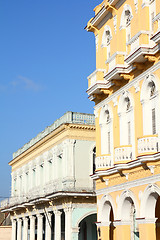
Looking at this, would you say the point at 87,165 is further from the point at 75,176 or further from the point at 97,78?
the point at 97,78

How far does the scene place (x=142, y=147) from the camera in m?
16.1

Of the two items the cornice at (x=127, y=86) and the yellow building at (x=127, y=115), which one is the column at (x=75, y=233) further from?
the cornice at (x=127, y=86)

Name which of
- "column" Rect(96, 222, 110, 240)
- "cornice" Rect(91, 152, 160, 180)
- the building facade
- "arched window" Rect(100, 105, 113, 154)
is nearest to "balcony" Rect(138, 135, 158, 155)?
"cornice" Rect(91, 152, 160, 180)

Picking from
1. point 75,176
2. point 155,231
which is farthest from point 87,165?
point 155,231

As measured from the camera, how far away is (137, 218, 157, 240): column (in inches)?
648

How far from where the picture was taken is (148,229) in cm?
1661

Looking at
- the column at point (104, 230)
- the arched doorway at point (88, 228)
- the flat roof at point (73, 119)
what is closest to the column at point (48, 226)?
the arched doorway at point (88, 228)

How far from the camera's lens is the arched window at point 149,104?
54.7 feet

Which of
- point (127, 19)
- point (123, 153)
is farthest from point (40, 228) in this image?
point (127, 19)

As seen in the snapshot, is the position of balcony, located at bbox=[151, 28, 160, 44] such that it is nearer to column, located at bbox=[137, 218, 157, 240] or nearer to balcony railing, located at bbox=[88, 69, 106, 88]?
balcony railing, located at bbox=[88, 69, 106, 88]

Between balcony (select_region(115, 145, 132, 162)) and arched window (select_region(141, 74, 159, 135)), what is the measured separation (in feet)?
3.95

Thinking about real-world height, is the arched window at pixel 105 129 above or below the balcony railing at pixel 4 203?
above

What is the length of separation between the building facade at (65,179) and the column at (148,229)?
12.6 m

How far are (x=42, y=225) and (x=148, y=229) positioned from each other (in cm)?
1996
